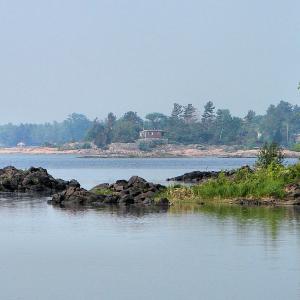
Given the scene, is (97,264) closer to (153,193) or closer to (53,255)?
(53,255)

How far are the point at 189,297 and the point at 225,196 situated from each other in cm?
2579

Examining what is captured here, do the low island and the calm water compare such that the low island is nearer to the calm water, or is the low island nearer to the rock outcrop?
the calm water

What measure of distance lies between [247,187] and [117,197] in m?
6.79

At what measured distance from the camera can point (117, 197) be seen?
51.6m

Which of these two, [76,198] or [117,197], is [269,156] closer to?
[117,197]

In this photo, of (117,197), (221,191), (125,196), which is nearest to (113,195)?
(117,197)

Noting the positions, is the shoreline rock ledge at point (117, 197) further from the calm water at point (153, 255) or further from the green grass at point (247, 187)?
the calm water at point (153, 255)

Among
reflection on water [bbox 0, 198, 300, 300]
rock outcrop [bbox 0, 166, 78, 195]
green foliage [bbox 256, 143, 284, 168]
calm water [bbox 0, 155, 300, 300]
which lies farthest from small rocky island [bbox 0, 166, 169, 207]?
green foliage [bbox 256, 143, 284, 168]

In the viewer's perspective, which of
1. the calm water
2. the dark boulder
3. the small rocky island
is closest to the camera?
the calm water

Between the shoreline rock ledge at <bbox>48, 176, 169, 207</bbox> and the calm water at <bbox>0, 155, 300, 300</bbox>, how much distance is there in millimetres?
5198

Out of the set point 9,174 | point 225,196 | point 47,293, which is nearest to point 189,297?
point 47,293

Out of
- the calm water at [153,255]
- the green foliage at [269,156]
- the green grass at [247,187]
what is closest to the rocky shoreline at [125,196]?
the green grass at [247,187]

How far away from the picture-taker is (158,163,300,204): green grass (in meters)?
48.4

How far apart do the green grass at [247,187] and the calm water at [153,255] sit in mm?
→ 3472
